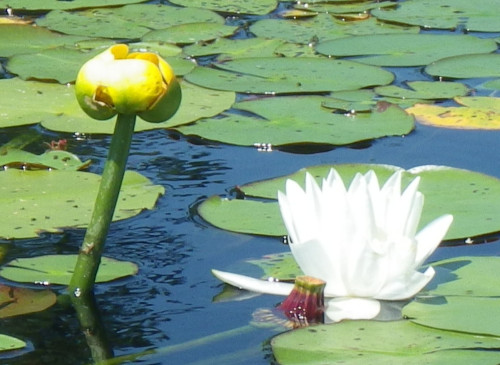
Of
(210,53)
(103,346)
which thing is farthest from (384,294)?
(210,53)

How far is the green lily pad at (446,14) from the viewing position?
4.34 m

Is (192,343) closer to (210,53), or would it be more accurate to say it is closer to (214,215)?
(214,215)

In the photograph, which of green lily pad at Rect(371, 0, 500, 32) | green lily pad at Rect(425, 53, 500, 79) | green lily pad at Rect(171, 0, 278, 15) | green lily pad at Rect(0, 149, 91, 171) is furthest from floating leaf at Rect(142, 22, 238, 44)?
green lily pad at Rect(0, 149, 91, 171)

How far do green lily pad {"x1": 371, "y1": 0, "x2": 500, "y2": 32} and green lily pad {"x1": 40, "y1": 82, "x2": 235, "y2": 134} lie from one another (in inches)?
51.7

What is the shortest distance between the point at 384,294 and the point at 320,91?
1623 millimetres

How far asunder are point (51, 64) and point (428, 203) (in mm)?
1710

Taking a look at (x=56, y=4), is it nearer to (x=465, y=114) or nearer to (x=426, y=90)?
(x=426, y=90)

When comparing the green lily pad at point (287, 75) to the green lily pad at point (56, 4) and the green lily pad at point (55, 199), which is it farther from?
the green lily pad at point (56, 4)

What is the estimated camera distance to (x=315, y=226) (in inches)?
75.2

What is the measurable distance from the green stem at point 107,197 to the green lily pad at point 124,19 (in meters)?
2.27

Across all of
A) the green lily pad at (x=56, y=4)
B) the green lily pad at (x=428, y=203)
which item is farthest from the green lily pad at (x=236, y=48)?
the green lily pad at (x=428, y=203)

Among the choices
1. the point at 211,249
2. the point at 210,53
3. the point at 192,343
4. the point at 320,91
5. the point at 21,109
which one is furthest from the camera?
the point at 210,53

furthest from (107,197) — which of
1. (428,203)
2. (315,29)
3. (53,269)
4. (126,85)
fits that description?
(315,29)

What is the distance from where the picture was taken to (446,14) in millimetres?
4516
